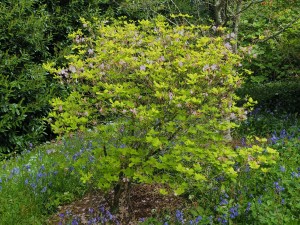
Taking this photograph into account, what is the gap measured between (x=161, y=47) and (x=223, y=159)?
1.26 metres

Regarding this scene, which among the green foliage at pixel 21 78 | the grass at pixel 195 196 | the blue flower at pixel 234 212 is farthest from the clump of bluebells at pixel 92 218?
the green foliage at pixel 21 78

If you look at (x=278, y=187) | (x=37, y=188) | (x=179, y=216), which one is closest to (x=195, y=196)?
(x=179, y=216)

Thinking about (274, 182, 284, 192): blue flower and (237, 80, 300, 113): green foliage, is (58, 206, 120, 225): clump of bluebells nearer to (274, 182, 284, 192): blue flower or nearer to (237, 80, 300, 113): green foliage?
(274, 182, 284, 192): blue flower

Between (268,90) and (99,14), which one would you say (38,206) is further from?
(268,90)

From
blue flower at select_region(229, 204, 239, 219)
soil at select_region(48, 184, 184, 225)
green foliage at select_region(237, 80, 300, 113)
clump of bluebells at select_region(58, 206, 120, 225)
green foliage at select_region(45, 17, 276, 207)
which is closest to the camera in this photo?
green foliage at select_region(45, 17, 276, 207)

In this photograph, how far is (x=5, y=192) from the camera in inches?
170

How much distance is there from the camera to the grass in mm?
3621

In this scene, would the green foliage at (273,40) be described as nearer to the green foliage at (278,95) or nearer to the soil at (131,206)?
the green foliage at (278,95)

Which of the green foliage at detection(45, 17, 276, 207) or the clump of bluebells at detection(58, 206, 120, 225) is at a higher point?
the green foliage at detection(45, 17, 276, 207)

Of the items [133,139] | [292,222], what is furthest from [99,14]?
[292,222]

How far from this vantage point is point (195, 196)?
13.6 feet

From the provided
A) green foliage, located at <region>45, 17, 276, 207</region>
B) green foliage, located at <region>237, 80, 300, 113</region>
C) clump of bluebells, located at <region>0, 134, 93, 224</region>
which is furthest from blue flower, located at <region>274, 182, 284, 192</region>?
green foliage, located at <region>237, 80, 300, 113</region>

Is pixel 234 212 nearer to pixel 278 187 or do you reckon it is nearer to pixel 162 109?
pixel 278 187

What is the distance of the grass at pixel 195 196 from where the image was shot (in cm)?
362
